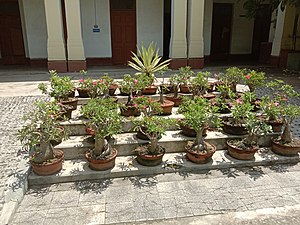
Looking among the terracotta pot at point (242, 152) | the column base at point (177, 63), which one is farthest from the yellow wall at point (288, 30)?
the terracotta pot at point (242, 152)

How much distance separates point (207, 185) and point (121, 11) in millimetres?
8028


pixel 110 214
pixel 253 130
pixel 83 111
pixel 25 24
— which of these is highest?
pixel 25 24

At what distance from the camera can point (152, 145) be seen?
335cm

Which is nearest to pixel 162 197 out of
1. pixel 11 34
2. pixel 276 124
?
pixel 276 124

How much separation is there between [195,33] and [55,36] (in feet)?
14.4

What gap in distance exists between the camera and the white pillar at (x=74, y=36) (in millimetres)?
7703

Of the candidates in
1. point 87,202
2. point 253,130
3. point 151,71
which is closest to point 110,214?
point 87,202

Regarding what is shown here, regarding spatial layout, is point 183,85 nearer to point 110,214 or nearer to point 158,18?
point 110,214

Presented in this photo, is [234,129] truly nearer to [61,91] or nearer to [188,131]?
[188,131]

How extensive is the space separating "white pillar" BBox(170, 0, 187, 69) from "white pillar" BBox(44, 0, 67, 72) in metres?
3.43

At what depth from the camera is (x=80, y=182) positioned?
10.2 ft

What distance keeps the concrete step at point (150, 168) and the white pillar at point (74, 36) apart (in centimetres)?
531

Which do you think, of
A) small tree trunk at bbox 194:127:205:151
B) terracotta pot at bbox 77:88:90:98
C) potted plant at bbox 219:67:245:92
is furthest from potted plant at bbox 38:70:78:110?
potted plant at bbox 219:67:245:92

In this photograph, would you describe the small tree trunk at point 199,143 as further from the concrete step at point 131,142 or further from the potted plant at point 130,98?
the potted plant at point 130,98
